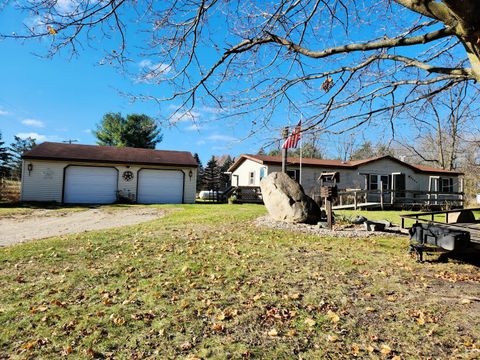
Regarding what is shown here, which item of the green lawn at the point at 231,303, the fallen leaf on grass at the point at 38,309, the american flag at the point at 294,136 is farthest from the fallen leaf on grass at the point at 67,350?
the american flag at the point at 294,136

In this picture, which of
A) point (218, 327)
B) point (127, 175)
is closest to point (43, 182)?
point (127, 175)

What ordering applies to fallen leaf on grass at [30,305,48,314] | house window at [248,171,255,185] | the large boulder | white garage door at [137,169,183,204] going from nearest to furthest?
fallen leaf on grass at [30,305,48,314], the large boulder, white garage door at [137,169,183,204], house window at [248,171,255,185]

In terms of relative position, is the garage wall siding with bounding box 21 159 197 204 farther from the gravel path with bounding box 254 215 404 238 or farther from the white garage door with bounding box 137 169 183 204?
the gravel path with bounding box 254 215 404 238

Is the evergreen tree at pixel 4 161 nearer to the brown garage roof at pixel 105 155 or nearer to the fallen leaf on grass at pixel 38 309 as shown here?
the brown garage roof at pixel 105 155

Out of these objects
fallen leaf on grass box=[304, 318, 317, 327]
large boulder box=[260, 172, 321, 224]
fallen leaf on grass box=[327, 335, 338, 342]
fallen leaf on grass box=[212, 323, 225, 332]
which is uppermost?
large boulder box=[260, 172, 321, 224]

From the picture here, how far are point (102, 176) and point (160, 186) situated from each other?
13.2 feet

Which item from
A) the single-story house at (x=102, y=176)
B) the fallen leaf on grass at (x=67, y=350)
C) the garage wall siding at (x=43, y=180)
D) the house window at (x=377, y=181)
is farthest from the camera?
the house window at (x=377, y=181)

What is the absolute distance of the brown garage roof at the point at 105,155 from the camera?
21419 mm

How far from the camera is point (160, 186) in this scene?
23469 mm

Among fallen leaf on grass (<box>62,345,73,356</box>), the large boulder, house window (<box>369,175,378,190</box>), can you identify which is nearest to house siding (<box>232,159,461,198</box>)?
house window (<box>369,175,378,190</box>)

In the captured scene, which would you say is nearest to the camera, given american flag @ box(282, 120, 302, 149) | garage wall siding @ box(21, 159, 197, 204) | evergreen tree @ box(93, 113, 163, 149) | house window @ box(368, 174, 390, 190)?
american flag @ box(282, 120, 302, 149)

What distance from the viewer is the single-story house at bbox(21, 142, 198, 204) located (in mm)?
21062

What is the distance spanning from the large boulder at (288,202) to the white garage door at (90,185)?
14761 mm

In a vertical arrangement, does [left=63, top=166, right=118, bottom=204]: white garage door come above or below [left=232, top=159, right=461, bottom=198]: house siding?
below
